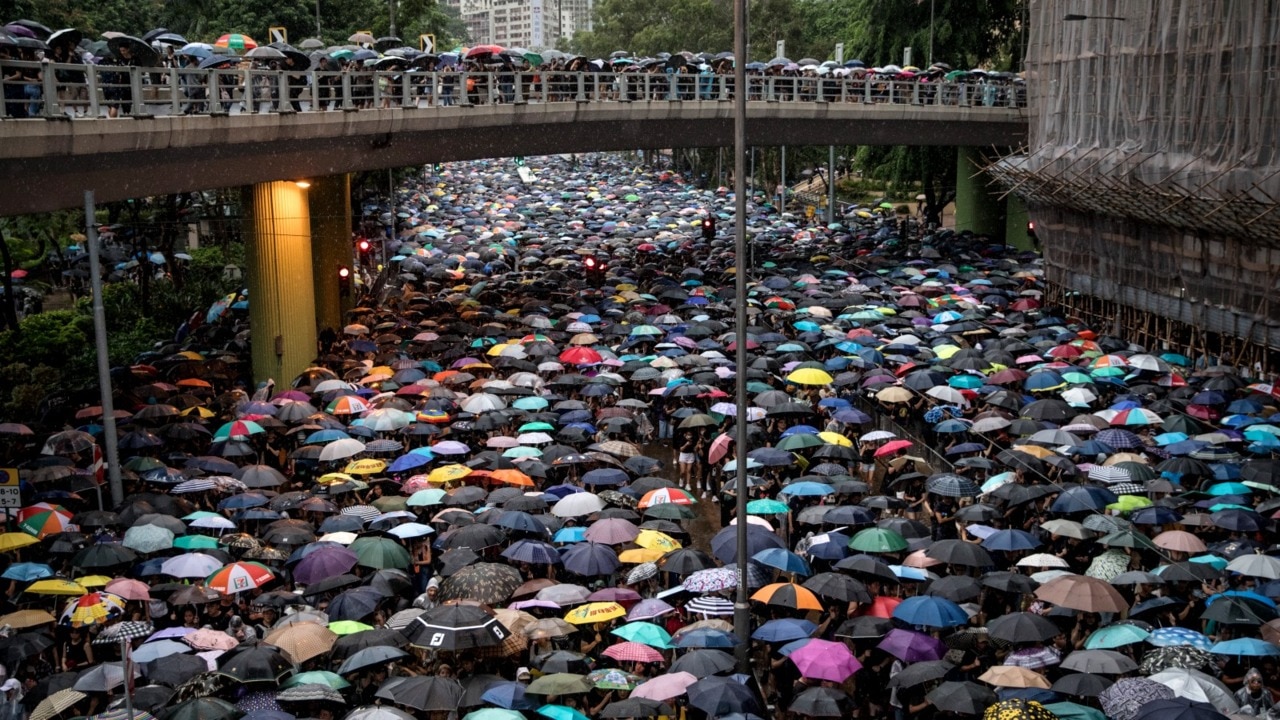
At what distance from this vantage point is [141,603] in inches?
568

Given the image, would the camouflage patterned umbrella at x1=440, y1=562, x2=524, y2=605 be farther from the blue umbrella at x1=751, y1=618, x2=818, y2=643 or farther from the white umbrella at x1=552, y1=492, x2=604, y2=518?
the blue umbrella at x1=751, y1=618, x2=818, y2=643

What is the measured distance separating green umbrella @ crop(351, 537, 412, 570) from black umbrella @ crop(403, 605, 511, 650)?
249 centimetres

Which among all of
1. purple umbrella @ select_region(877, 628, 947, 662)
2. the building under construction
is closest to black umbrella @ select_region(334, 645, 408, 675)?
purple umbrella @ select_region(877, 628, 947, 662)

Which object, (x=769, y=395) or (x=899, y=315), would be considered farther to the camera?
(x=899, y=315)

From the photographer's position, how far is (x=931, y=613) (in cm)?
1312

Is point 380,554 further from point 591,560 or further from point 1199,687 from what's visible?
point 1199,687

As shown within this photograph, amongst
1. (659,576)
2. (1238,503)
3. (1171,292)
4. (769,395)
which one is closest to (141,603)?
(659,576)

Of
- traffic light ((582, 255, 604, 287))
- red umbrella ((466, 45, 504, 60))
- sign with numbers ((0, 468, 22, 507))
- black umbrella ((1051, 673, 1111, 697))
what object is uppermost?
red umbrella ((466, 45, 504, 60))

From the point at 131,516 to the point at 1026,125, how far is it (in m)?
37.4

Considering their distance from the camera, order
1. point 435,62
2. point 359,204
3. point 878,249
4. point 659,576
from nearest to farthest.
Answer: point 659,576
point 435,62
point 878,249
point 359,204

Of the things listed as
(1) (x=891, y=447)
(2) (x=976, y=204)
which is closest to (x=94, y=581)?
(1) (x=891, y=447)

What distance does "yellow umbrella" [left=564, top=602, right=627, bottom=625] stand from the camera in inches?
533

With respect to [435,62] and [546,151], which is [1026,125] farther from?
[435,62]

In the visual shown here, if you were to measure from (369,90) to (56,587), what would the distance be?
18816 millimetres
